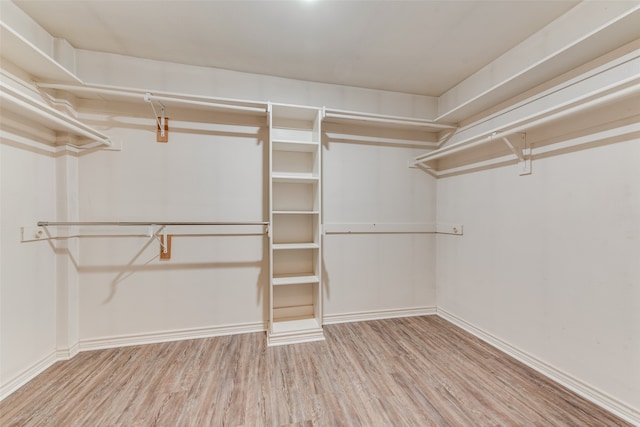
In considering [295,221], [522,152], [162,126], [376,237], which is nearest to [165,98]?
[162,126]

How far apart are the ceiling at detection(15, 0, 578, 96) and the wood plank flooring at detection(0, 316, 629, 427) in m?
2.51

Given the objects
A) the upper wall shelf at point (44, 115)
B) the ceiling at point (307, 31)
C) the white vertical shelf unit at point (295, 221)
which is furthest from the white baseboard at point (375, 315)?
the upper wall shelf at point (44, 115)

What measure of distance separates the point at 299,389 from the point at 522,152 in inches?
95.3

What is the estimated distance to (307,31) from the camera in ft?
6.02

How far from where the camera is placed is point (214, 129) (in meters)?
2.36

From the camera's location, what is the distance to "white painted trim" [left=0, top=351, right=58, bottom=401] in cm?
157

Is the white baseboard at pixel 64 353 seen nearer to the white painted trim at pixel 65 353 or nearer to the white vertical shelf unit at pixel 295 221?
the white painted trim at pixel 65 353

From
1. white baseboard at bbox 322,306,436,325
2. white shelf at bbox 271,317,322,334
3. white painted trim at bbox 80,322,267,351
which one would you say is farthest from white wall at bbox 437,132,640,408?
white painted trim at bbox 80,322,267,351

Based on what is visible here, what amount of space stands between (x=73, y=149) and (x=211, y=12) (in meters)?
1.58

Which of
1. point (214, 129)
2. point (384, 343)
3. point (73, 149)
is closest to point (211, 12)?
point (214, 129)

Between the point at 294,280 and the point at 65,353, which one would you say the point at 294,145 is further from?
the point at 65,353

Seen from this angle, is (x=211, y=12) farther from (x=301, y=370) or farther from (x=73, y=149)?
(x=301, y=370)

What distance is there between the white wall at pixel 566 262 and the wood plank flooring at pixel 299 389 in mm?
244

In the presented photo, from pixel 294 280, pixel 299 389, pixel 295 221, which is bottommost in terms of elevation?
pixel 299 389
